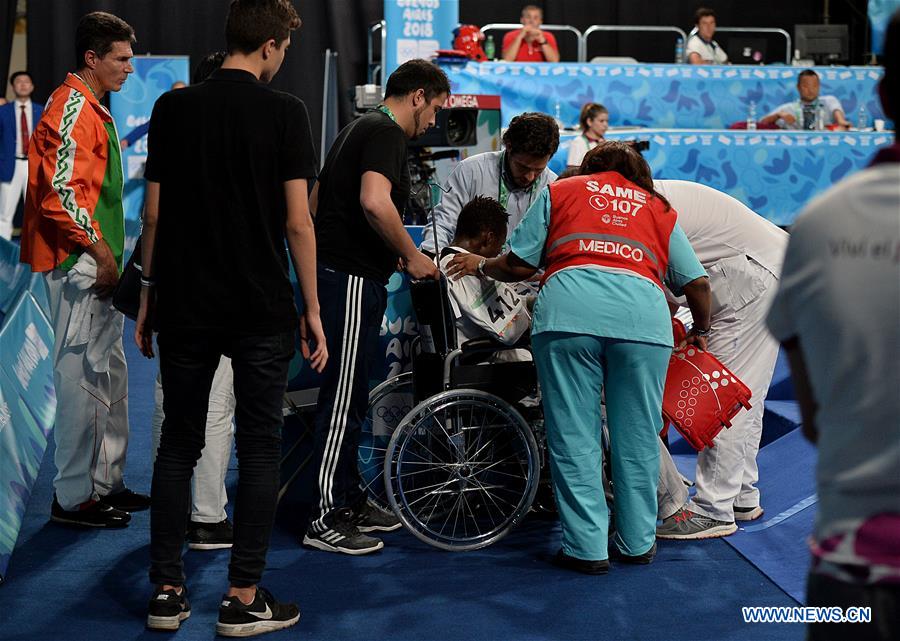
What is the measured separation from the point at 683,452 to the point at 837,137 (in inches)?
213

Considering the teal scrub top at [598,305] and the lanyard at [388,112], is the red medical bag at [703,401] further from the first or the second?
the lanyard at [388,112]

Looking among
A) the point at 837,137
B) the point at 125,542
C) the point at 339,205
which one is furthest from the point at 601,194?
the point at 837,137

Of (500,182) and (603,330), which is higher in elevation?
(500,182)

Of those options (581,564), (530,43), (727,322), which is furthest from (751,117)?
(581,564)

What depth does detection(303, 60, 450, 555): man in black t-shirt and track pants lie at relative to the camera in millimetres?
3232

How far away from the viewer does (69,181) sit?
3.31m

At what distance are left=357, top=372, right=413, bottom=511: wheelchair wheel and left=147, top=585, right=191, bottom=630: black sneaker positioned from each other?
1.05 meters

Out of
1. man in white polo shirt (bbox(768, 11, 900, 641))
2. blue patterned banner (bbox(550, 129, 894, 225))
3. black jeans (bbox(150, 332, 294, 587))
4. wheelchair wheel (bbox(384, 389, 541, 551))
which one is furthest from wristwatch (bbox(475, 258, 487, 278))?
blue patterned banner (bbox(550, 129, 894, 225))

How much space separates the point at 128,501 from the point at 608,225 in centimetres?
189

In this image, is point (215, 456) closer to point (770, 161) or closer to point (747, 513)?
point (747, 513)

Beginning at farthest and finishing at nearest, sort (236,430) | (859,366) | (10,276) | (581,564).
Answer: (10,276), (581,564), (236,430), (859,366)

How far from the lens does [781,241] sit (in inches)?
147

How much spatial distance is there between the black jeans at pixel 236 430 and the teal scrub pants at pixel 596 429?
34.6 inches

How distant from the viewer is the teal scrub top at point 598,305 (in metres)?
3.11
